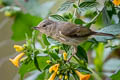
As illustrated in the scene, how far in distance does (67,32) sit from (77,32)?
2 centimetres

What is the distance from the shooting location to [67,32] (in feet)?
1.95

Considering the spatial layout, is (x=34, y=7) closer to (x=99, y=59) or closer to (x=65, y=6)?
(x=99, y=59)

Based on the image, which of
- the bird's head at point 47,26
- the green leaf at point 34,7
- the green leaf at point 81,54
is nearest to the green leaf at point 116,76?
the green leaf at point 81,54

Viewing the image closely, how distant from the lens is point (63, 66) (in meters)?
0.60

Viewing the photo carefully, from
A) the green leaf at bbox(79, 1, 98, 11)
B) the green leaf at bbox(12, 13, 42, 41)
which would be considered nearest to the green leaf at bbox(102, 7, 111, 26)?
the green leaf at bbox(79, 1, 98, 11)

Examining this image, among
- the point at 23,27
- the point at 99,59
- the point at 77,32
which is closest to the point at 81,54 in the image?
the point at 77,32

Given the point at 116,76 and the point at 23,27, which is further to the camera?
the point at 23,27

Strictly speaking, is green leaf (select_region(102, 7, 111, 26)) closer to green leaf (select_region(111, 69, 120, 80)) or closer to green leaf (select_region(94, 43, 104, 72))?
green leaf (select_region(111, 69, 120, 80))

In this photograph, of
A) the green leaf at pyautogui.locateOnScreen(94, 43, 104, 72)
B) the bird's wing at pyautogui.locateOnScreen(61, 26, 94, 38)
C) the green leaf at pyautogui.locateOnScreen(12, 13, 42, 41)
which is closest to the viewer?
the bird's wing at pyautogui.locateOnScreen(61, 26, 94, 38)

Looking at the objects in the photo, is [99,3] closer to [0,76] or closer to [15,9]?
[15,9]

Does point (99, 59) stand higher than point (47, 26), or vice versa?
point (47, 26)

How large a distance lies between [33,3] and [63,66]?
70 cm

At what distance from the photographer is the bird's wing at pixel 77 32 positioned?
1.88 feet

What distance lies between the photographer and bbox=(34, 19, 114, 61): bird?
579 millimetres
